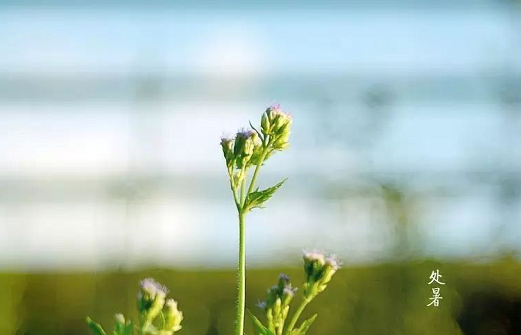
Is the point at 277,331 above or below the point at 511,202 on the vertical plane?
below

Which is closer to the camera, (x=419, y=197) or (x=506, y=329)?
(x=419, y=197)

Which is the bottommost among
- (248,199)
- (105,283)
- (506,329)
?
(506,329)

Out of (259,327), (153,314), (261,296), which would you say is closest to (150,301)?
(153,314)

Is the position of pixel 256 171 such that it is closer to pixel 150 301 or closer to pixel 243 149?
pixel 243 149

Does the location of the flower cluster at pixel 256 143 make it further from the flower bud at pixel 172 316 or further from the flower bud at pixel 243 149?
the flower bud at pixel 172 316

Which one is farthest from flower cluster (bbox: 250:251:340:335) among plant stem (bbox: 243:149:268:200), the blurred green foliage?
the blurred green foliage

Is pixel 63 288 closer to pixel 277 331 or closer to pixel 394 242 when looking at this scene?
pixel 394 242

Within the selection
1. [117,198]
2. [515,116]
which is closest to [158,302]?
[117,198]

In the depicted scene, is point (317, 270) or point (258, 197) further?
point (317, 270)
